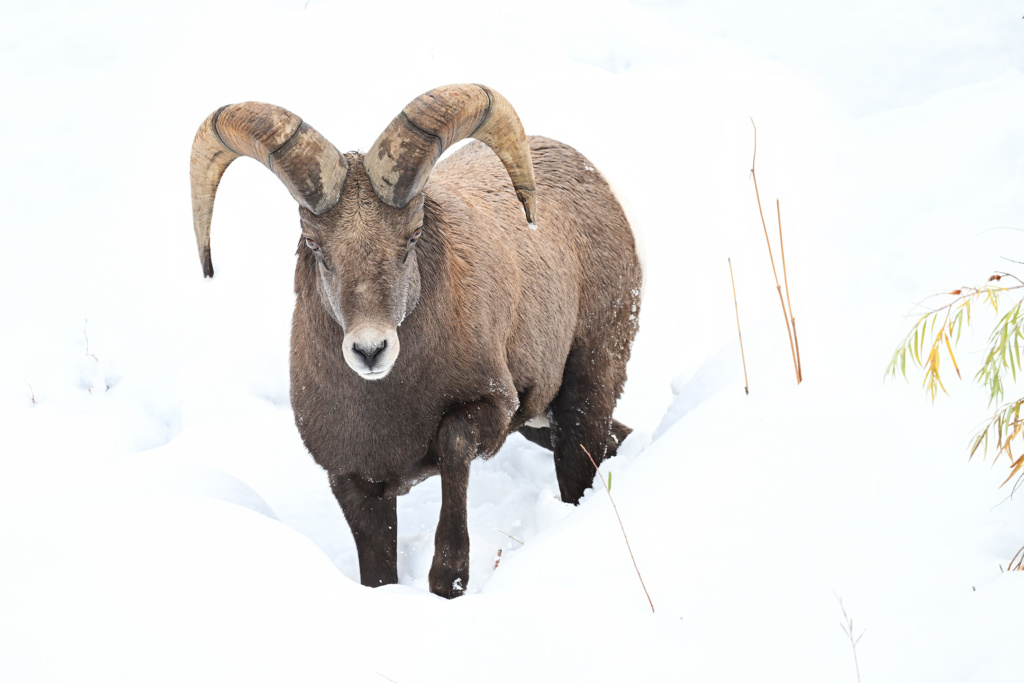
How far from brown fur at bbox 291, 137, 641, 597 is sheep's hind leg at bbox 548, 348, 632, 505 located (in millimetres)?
211

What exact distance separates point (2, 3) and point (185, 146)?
10.7ft

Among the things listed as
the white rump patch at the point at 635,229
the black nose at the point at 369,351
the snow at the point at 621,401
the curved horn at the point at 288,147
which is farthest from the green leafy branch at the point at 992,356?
the white rump patch at the point at 635,229

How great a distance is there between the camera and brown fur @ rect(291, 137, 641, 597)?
3.53 m

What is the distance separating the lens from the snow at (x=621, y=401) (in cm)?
228

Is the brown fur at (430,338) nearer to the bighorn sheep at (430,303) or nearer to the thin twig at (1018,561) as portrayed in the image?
the bighorn sheep at (430,303)

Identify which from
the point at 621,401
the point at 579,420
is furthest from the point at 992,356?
the point at 621,401

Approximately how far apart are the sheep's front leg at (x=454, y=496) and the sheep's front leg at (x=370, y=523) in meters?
0.46

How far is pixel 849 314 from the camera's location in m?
3.96

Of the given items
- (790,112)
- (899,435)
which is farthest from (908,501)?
(790,112)

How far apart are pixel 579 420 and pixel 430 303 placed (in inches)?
63.8

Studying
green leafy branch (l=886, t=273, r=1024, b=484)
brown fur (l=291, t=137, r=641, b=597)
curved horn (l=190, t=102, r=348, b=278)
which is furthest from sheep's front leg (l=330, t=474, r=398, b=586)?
green leafy branch (l=886, t=273, r=1024, b=484)

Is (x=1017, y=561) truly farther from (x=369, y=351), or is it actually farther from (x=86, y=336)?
(x=86, y=336)

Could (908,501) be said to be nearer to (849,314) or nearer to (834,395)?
(834,395)

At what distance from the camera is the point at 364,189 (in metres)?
3.53
